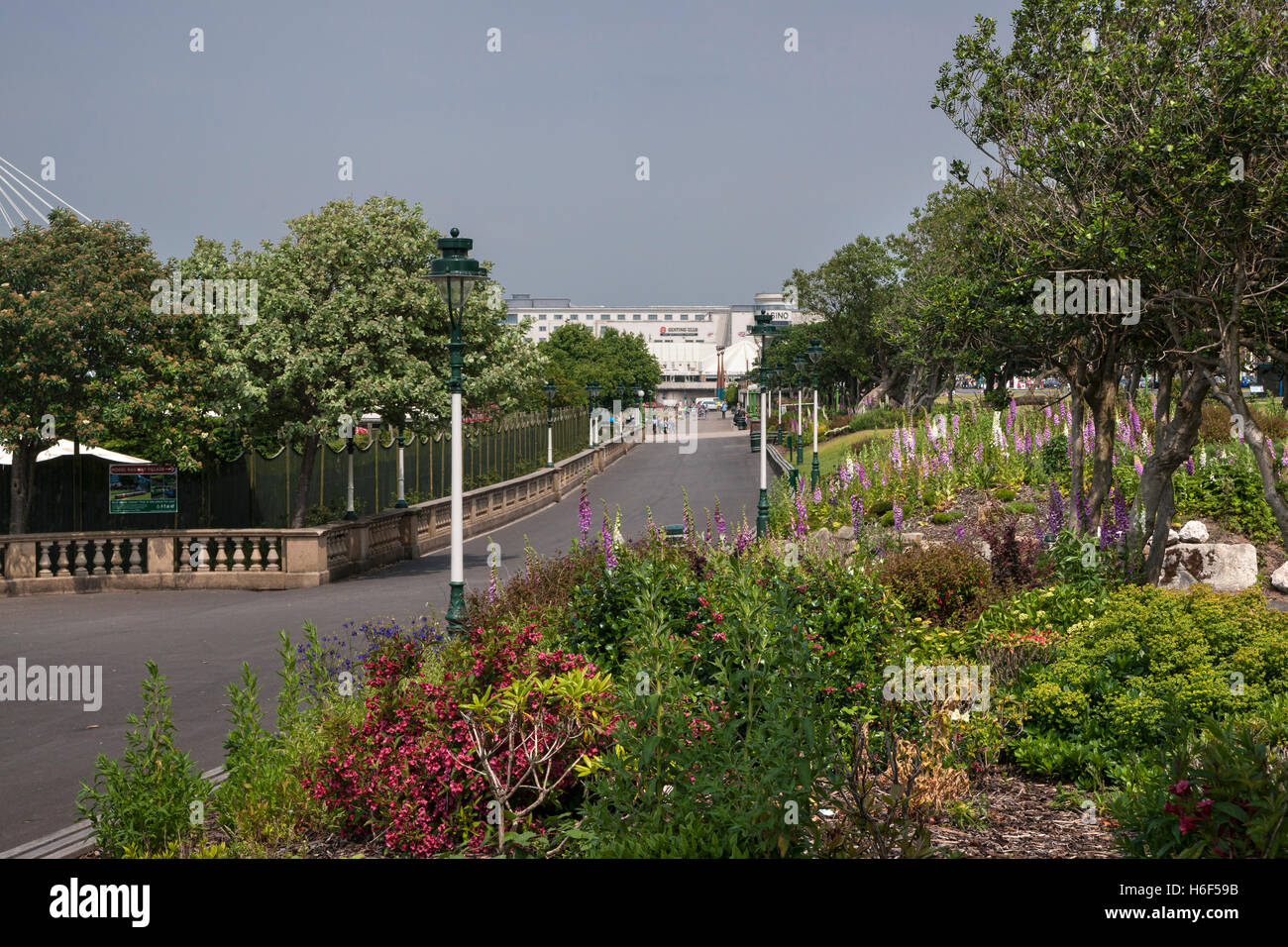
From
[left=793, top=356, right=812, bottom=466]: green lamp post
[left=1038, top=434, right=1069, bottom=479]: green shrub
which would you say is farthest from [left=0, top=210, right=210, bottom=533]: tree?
[left=793, top=356, right=812, bottom=466]: green lamp post

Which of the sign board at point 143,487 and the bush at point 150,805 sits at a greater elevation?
the sign board at point 143,487

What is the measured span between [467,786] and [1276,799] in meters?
4.02

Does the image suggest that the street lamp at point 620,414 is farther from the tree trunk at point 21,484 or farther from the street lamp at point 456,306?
the street lamp at point 456,306

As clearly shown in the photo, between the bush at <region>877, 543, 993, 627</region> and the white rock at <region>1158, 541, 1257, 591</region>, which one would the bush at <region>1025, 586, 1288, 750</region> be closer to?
the bush at <region>877, 543, 993, 627</region>

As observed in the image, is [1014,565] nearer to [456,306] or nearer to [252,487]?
[456,306]

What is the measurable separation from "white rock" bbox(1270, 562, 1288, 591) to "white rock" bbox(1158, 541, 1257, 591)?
0.25 metres

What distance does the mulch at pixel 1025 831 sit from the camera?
593 cm

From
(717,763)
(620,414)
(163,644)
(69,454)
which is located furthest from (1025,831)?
(620,414)

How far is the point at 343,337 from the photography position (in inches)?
940

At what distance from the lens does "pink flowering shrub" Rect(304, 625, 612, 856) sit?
613cm

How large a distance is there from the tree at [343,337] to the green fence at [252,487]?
2366mm

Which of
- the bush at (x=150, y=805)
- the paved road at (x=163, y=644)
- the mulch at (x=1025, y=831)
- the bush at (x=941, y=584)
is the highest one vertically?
the bush at (x=941, y=584)

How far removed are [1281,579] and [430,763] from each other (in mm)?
14187

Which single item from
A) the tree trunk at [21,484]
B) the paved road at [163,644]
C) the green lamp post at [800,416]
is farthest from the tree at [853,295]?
the tree trunk at [21,484]
